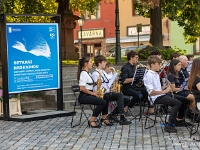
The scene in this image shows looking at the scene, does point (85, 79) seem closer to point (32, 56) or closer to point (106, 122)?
point (106, 122)

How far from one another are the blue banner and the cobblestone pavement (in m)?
1.13


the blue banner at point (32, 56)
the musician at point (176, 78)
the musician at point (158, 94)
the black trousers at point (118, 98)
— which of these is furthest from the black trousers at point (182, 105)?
the blue banner at point (32, 56)

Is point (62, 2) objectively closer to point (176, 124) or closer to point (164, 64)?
point (164, 64)

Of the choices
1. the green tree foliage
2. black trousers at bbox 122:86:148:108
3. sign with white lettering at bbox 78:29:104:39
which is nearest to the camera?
black trousers at bbox 122:86:148:108

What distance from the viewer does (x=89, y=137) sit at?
9547mm

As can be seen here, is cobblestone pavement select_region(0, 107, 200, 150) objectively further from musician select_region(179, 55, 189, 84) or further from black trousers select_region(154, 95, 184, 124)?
Answer: musician select_region(179, 55, 189, 84)

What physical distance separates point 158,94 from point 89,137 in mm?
1578

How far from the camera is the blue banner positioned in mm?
11867

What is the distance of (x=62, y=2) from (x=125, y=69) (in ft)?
42.5

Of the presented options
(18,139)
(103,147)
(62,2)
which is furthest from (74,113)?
(62,2)

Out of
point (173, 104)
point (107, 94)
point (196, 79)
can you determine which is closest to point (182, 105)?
point (173, 104)

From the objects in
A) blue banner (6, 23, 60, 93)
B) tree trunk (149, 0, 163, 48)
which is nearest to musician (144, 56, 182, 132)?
blue banner (6, 23, 60, 93)

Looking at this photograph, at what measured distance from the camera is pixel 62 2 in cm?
2445

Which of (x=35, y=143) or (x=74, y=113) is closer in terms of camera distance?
(x=35, y=143)
